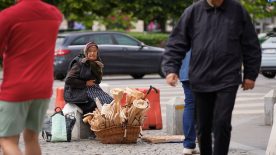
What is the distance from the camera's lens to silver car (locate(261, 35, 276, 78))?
2572cm

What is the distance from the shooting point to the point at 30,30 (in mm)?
6133

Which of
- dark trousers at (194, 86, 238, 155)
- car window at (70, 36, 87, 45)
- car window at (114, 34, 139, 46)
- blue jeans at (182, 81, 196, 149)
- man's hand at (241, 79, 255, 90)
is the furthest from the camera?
car window at (114, 34, 139, 46)

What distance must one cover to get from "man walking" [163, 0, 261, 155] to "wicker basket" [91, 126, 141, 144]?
3516 millimetres

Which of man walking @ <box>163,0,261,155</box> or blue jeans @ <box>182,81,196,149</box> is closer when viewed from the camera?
man walking @ <box>163,0,261,155</box>

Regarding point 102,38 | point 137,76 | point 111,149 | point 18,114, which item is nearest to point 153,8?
point 137,76

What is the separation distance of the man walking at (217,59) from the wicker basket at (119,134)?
352 cm

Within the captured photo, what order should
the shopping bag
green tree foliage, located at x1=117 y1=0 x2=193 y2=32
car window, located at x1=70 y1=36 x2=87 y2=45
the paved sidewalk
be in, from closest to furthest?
the paved sidewalk < the shopping bag < car window, located at x1=70 y1=36 x2=87 y2=45 < green tree foliage, located at x1=117 y1=0 x2=193 y2=32

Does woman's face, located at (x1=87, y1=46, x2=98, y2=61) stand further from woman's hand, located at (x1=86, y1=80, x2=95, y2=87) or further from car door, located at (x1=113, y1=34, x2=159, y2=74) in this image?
car door, located at (x1=113, y1=34, x2=159, y2=74)

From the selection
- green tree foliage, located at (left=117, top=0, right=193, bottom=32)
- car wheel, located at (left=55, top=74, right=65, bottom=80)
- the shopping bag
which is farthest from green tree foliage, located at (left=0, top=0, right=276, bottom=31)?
the shopping bag

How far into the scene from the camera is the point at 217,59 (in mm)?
6652

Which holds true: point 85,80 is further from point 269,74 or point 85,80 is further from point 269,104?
point 269,74

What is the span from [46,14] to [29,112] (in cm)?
74

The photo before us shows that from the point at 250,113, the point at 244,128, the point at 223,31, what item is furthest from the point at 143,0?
the point at 223,31

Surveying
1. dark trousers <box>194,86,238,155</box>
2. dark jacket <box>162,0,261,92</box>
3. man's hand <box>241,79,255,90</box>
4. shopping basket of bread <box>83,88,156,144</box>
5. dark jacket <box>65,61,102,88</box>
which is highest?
dark jacket <box>162,0,261,92</box>
